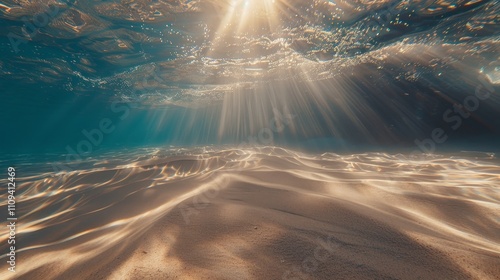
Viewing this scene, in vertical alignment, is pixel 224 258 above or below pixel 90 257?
above

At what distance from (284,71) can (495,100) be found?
1433 centimetres

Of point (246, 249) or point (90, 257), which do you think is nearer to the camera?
point (246, 249)

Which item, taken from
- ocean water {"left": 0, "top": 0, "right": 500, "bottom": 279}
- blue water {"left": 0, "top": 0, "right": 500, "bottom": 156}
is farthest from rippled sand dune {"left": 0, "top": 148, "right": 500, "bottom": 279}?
blue water {"left": 0, "top": 0, "right": 500, "bottom": 156}

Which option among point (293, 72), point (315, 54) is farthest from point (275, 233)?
point (293, 72)

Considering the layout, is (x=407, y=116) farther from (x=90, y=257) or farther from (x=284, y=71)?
(x=90, y=257)

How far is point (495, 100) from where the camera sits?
430 inches

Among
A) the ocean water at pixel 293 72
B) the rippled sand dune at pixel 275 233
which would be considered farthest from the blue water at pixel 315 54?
the rippled sand dune at pixel 275 233

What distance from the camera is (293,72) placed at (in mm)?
21297

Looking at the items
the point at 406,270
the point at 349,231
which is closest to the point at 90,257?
the point at 349,231

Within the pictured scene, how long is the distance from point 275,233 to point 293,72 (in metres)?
21.1

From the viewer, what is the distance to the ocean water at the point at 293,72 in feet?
12.3

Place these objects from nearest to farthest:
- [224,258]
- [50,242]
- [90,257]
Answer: [224,258] < [90,257] < [50,242]

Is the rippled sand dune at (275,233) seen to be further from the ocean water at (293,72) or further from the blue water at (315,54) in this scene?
the blue water at (315,54)

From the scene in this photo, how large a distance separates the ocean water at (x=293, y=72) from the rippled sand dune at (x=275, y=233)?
62 mm
